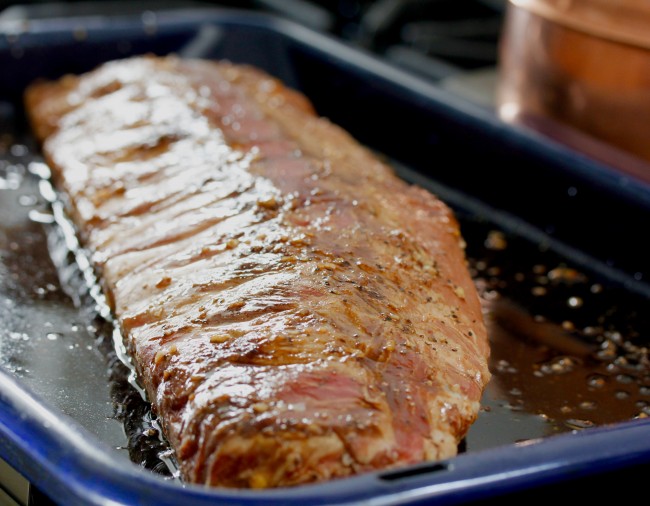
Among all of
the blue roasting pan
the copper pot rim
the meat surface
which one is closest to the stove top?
the blue roasting pan

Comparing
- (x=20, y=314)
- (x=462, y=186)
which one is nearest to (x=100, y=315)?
(x=20, y=314)

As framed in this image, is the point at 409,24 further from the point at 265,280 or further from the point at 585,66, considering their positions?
the point at 265,280

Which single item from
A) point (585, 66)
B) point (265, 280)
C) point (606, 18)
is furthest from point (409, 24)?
point (265, 280)

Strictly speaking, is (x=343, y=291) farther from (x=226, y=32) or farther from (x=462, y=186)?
(x=226, y=32)

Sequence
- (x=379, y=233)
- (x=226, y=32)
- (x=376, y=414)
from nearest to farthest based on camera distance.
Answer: (x=376, y=414) → (x=379, y=233) → (x=226, y=32)

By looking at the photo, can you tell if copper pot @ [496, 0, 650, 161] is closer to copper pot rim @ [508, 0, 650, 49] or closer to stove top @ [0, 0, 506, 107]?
copper pot rim @ [508, 0, 650, 49]
